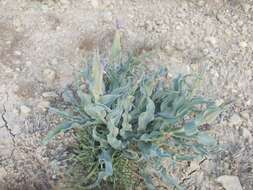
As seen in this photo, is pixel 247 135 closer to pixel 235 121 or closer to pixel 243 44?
pixel 235 121

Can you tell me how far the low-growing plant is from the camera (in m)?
2.00

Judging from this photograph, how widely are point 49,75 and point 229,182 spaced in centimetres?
100

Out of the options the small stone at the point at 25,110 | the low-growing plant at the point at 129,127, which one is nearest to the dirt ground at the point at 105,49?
the small stone at the point at 25,110

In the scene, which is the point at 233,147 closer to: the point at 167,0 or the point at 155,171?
the point at 155,171

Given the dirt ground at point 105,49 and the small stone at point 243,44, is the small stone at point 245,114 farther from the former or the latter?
the small stone at point 243,44

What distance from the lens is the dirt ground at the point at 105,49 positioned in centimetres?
220

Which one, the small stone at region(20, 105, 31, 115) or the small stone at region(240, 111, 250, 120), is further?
the small stone at region(240, 111, 250, 120)

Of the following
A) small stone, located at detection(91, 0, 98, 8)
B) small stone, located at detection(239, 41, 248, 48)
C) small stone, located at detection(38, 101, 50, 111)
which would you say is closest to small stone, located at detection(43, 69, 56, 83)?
small stone, located at detection(38, 101, 50, 111)

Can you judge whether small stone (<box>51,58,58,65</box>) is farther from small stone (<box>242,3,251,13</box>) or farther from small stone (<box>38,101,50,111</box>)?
Answer: small stone (<box>242,3,251,13</box>)

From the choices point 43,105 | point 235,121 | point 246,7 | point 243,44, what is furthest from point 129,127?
point 246,7

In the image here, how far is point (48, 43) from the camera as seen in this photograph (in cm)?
255

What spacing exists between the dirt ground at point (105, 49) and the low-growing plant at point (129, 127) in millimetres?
154

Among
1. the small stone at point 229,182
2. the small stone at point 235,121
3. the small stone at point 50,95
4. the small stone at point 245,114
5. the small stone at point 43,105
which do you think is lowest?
the small stone at point 229,182

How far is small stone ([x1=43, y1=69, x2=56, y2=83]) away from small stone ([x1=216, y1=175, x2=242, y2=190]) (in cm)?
92
